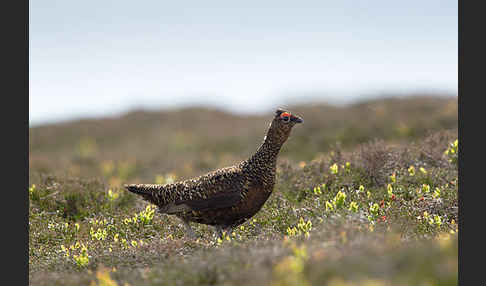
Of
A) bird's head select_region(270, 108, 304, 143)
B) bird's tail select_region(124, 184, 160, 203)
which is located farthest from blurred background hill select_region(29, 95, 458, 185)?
bird's head select_region(270, 108, 304, 143)

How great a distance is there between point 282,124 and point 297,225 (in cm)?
151

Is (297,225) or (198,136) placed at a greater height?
(198,136)

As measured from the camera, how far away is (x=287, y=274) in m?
3.51

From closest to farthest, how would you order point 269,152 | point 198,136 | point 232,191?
point 232,191
point 269,152
point 198,136

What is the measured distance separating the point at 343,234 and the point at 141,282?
6.44ft

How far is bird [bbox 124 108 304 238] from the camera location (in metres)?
6.77

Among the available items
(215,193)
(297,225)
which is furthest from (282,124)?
(297,225)

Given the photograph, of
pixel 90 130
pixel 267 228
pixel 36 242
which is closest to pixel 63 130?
pixel 90 130

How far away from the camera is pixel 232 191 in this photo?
678 cm

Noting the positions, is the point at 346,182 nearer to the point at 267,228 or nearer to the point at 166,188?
the point at 267,228

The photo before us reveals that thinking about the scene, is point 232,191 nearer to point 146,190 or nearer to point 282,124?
point 282,124

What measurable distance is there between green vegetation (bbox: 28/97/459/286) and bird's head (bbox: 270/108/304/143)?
129cm

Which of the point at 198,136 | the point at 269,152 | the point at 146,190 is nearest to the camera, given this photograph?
the point at 269,152

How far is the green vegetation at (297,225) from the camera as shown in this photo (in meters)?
3.55
